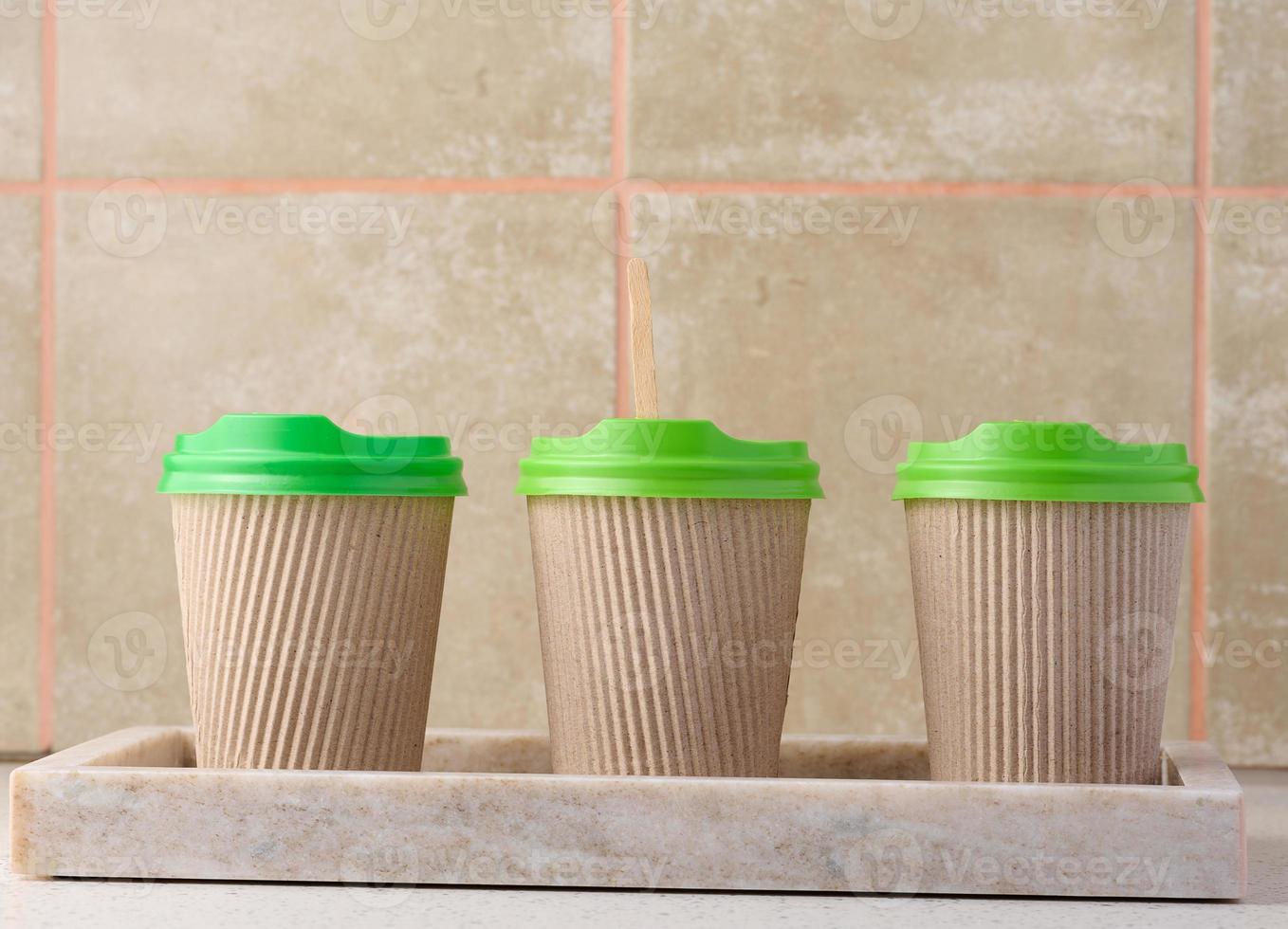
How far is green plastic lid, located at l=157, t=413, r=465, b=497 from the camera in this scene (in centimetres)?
106

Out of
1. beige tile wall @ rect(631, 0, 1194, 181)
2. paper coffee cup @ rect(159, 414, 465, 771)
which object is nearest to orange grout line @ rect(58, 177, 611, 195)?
beige tile wall @ rect(631, 0, 1194, 181)

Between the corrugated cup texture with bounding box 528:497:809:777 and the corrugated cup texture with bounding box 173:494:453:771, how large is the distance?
0.13 m

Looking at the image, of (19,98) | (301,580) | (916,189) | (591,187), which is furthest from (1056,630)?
(19,98)

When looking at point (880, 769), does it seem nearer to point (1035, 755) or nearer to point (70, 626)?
point (1035, 755)

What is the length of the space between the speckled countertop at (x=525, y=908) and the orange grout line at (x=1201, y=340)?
1.82 ft

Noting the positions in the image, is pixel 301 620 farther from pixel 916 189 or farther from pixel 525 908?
pixel 916 189

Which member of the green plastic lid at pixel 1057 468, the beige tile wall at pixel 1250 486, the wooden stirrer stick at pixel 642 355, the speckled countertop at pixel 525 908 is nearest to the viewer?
the speckled countertop at pixel 525 908

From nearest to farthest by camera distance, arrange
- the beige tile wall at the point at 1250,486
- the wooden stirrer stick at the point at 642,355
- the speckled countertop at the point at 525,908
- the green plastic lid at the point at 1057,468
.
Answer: the speckled countertop at the point at 525,908, the green plastic lid at the point at 1057,468, the wooden stirrer stick at the point at 642,355, the beige tile wall at the point at 1250,486

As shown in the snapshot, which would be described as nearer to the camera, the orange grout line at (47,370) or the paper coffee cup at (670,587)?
the paper coffee cup at (670,587)

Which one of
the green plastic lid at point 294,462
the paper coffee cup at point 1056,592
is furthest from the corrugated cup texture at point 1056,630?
the green plastic lid at point 294,462

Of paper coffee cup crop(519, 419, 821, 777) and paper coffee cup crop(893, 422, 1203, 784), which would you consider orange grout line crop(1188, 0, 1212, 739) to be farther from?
paper coffee cup crop(519, 419, 821, 777)

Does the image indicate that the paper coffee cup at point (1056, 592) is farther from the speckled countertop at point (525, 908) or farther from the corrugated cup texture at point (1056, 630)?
the speckled countertop at point (525, 908)

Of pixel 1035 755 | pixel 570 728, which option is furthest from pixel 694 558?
pixel 1035 755

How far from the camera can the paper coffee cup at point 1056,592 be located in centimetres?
102
